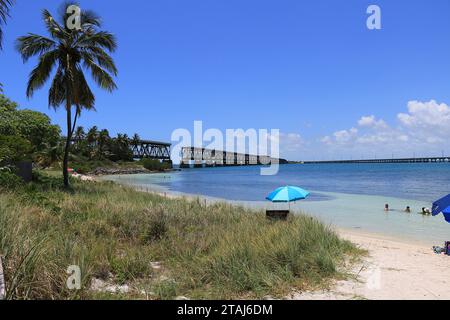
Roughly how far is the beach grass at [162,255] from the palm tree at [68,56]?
10332 mm

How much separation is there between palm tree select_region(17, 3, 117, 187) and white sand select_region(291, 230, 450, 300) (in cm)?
1532

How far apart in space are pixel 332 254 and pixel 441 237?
799 centimetres

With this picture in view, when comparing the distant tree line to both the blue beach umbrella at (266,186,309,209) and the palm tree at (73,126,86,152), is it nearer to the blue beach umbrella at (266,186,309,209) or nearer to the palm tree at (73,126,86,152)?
the palm tree at (73,126,86,152)

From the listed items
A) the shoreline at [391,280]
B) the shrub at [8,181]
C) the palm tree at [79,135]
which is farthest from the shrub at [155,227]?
the palm tree at [79,135]

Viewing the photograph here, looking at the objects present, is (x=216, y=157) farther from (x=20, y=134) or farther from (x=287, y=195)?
(x=287, y=195)

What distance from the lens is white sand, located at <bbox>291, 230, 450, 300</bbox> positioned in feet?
17.4

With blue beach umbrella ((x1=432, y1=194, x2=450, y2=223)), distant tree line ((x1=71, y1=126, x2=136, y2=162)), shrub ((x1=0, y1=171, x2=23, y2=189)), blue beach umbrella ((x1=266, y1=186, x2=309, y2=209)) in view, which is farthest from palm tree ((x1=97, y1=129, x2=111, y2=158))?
blue beach umbrella ((x1=432, y1=194, x2=450, y2=223))

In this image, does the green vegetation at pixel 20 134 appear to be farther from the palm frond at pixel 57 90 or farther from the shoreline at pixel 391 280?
the shoreline at pixel 391 280

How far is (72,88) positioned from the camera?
17844 mm

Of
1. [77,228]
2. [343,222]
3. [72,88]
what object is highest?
[72,88]

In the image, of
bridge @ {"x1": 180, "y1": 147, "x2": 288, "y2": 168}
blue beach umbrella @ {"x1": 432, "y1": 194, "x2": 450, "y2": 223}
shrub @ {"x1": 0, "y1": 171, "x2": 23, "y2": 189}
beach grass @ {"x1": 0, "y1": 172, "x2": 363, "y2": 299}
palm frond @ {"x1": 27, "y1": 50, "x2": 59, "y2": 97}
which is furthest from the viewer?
bridge @ {"x1": 180, "y1": 147, "x2": 288, "y2": 168}
